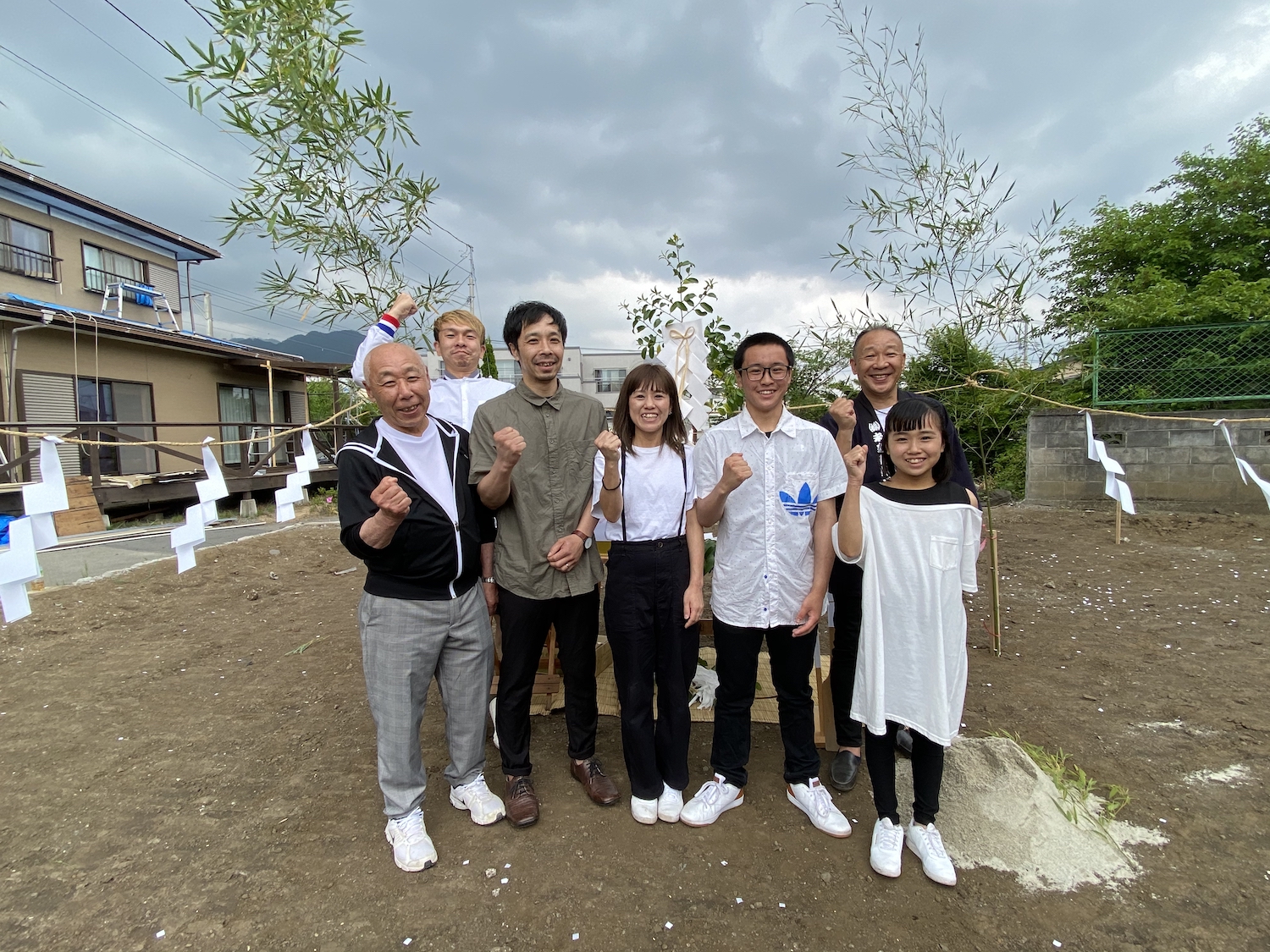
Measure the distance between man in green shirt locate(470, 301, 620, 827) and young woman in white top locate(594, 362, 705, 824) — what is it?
12cm

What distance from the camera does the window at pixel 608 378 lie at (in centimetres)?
4207

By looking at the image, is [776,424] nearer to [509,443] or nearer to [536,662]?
[509,443]

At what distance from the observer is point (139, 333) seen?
11555 millimetres

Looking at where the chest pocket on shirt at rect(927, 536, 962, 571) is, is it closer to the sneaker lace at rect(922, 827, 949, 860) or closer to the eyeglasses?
the eyeglasses

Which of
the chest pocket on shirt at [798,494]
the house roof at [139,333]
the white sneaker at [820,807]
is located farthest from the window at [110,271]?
the white sneaker at [820,807]

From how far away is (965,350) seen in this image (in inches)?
164

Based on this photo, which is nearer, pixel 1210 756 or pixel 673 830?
pixel 673 830

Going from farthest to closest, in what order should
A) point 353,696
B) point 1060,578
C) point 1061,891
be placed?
point 1060,578 → point 353,696 → point 1061,891

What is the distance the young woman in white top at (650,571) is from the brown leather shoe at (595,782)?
131 millimetres

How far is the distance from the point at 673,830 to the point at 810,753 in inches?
24.2

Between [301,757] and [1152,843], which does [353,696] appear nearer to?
[301,757]

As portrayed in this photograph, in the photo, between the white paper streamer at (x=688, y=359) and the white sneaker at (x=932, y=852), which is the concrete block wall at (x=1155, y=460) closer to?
the white paper streamer at (x=688, y=359)

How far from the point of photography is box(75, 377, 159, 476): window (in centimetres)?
1130

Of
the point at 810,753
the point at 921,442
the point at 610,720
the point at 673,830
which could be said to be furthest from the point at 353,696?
the point at 921,442
